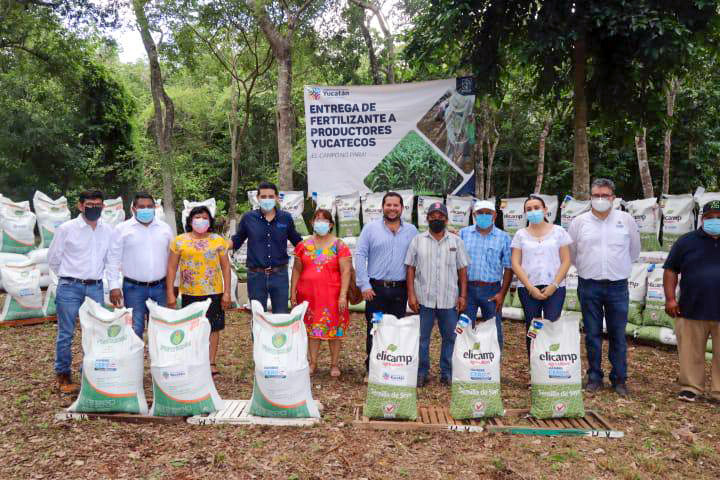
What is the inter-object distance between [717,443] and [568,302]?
303 centimetres

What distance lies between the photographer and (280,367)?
11.5 feet

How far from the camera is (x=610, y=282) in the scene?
427 centimetres

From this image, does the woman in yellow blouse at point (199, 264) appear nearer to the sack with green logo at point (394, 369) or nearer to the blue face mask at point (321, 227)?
the blue face mask at point (321, 227)

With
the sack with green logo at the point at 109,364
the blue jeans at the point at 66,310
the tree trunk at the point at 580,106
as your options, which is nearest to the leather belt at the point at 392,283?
the sack with green logo at the point at 109,364

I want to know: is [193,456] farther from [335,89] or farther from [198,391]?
[335,89]

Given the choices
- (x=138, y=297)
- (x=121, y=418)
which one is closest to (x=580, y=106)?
(x=138, y=297)

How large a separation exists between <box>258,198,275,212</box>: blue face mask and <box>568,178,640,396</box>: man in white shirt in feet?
7.95

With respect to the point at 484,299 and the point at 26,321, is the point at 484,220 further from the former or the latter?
the point at 26,321

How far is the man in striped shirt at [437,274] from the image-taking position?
4.22 m

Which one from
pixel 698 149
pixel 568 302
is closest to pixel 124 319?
pixel 568 302

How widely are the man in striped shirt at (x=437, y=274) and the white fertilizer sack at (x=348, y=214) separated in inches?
116

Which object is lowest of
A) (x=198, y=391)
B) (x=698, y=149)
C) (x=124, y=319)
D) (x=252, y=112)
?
(x=198, y=391)

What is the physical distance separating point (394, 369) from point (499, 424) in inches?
29.9

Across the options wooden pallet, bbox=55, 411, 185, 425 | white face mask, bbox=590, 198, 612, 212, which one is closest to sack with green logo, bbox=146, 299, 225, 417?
wooden pallet, bbox=55, 411, 185, 425
